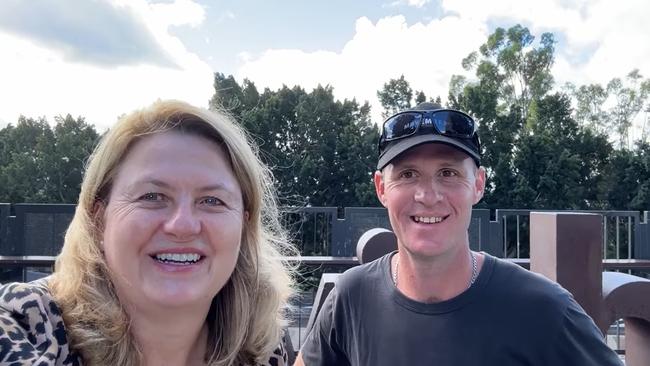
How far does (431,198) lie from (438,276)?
287 millimetres

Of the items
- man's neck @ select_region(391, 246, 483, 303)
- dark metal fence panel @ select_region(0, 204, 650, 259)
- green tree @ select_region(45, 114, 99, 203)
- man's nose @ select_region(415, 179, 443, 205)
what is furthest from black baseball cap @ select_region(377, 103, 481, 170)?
green tree @ select_region(45, 114, 99, 203)

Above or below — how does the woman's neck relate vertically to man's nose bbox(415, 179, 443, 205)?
below

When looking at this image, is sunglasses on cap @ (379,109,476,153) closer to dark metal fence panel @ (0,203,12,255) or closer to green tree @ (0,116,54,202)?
dark metal fence panel @ (0,203,12,255)

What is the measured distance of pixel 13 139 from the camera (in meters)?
30.4

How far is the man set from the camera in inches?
66.8

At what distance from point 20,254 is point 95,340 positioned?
528cm

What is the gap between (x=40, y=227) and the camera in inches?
233

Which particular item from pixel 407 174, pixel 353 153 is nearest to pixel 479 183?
pixel 407 174

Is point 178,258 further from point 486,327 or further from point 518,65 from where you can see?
point 518,65

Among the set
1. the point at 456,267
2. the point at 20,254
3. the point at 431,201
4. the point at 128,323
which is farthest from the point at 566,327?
the point at 20,254

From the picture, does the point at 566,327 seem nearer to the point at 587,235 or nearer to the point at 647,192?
the point at 587,235

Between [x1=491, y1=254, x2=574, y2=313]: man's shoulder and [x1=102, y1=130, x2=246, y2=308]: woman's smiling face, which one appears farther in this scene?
[x1=491, y1=254, x2=574, y2=313]: man's shoulder

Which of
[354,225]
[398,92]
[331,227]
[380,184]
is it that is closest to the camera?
[380,184]

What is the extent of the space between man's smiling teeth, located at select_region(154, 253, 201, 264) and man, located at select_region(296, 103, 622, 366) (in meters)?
0.70
